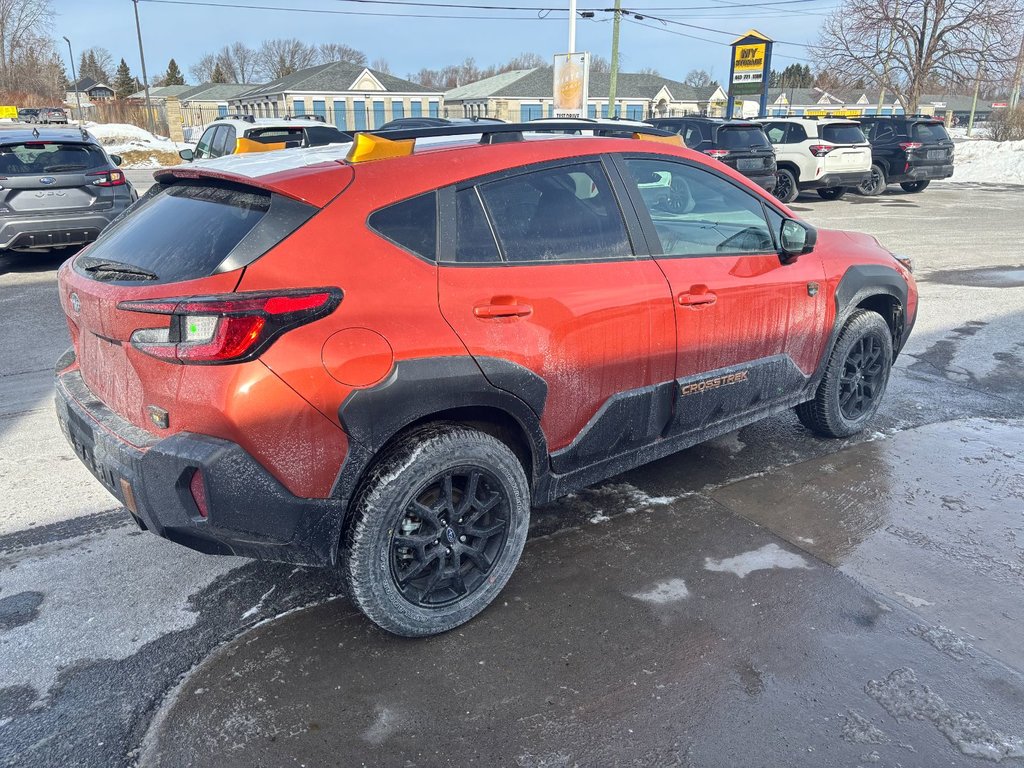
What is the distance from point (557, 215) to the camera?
3.10 m

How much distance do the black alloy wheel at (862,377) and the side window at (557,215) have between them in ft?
6.59

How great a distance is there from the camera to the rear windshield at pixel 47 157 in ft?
27.5

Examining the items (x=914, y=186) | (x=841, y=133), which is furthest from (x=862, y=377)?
(x=914, y=186)

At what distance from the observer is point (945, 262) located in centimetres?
1061

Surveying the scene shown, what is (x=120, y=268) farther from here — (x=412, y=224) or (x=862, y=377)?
(x=862, y=377)

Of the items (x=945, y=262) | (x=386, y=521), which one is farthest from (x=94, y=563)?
(x=945, y=262)

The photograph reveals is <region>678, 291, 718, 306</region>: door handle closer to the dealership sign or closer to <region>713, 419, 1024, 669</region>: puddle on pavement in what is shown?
<region>713, 419, 1024, 669</region>: puddle on pavement

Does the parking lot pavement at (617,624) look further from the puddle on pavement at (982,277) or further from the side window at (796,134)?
the side window at (796,134)

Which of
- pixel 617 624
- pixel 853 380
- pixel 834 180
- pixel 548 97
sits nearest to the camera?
pixel 617 624

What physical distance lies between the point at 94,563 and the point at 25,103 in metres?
69.4

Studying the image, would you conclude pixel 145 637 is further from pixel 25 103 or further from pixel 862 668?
pixel 25 103

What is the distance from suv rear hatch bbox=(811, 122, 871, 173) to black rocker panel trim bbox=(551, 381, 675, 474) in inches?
607

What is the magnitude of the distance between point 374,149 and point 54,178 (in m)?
7.19

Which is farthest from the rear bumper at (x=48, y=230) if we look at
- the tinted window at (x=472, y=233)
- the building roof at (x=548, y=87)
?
the building roof at (x=548, y=87)
